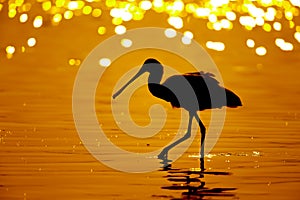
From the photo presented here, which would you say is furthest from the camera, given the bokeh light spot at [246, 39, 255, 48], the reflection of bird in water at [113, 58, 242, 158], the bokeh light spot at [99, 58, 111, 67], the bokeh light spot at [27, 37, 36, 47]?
the bokeh light spot at [246, 39, 255, 48]

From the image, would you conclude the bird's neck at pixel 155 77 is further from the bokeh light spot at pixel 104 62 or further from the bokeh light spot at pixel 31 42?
the bokeh light spot at pixel 31 42

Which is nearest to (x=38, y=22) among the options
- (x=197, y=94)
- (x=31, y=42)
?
(x=31, y=42)

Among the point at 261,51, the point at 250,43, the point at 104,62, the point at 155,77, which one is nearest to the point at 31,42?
the point at 104,62

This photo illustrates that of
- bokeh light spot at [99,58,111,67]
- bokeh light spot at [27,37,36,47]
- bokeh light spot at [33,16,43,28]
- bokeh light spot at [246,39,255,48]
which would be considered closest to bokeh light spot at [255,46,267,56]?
bokeh light spot at [246,39,255,48]

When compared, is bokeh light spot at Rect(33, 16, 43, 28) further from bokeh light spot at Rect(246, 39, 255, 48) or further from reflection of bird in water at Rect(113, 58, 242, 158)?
reflection of bird in water at Rect(113, 58, 242, 158)

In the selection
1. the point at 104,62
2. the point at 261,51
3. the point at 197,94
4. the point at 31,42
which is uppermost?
the point at 31,42

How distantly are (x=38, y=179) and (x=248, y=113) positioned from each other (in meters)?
8.95

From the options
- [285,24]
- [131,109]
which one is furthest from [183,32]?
[131,109]

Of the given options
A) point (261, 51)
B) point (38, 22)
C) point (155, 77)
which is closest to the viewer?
point (155, 77)

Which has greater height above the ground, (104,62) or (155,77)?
(104,62)

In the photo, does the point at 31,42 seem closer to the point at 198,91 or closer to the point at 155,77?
the point at 155,77

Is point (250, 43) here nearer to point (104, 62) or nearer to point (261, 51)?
point (261, 51)

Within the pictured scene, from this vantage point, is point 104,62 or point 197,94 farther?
point 104,62

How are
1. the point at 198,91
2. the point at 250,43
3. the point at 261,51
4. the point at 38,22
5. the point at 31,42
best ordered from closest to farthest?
the point at 198,91 < the point at 261,51 < the point at 31,42 < the point at 250,43 < the point at 38,22
